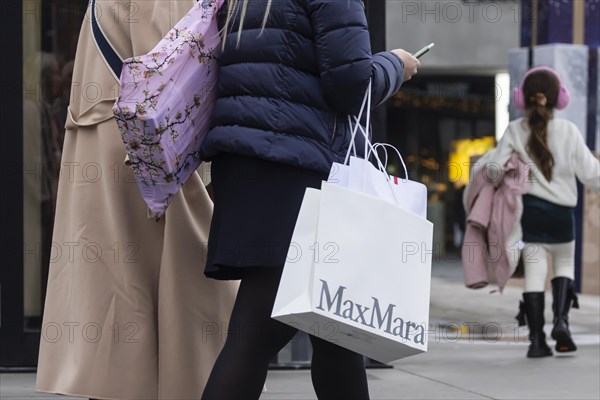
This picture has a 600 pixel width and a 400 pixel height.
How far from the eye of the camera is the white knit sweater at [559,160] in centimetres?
696

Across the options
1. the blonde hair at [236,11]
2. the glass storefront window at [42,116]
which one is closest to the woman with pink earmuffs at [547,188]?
the glass storefront window at [42,116]

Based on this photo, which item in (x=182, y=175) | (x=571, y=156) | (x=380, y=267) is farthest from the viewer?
(x=571, y=156)

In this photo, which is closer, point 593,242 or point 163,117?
point 163,117

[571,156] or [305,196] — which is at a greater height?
[305,196]

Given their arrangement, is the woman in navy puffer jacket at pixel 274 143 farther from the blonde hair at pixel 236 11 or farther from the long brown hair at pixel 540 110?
the long brown hair at pixel 540 110

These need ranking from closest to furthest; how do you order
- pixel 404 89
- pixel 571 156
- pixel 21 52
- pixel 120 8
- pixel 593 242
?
1. pixel 120 8
2. pixel 21 52
3. pixel 571 156
4. pixel 593 242
5. pixel 404 89

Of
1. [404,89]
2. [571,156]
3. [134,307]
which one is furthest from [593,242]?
[404,89]

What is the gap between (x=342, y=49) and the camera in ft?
9.87

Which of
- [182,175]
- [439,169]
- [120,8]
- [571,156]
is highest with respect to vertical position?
[120,8]

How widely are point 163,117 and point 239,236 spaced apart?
0.40m

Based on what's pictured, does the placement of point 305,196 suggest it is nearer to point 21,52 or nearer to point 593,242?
point 21,52

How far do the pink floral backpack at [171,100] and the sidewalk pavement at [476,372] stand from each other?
86.1 inches

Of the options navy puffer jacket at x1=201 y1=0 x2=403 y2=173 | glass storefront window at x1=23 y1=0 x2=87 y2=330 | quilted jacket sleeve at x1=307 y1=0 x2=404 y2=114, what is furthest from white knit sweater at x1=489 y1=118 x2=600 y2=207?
quilted jacket sleeve at x1=307 y1=0 x2=404 y2=114

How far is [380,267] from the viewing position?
2.91 metres
